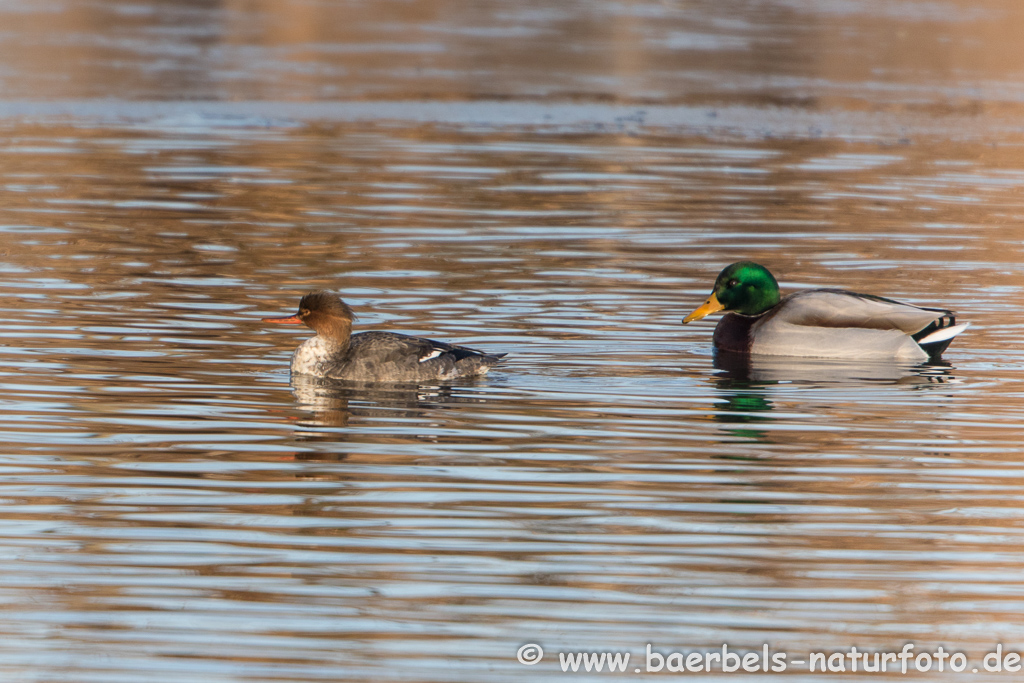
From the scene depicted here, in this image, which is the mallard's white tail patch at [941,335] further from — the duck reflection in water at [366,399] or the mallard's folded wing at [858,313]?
the duck reflection in water at [366,399]

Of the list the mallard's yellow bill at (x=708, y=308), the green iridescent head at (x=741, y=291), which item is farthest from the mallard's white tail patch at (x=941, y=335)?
the mallard's yellow bill at (x=708, y=308)

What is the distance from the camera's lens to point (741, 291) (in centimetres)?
1225

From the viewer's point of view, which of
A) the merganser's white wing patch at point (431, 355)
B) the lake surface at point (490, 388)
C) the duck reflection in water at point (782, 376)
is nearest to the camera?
the lake surface at point (490, 388)

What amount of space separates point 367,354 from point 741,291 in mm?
2976

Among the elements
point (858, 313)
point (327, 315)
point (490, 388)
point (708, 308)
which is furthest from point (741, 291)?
point (327, 315)

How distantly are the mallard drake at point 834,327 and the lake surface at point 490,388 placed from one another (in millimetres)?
296

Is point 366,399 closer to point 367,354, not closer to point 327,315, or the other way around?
point 367,354

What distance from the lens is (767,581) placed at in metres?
6.63

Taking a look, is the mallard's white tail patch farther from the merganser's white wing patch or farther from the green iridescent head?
the merganser's white wing patch

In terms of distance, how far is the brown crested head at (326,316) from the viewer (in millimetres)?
10828

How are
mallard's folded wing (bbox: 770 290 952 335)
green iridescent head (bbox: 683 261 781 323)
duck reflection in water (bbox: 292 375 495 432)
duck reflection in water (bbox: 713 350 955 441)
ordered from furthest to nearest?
green iridescent head (bbox: 683 261 781 323)
mallard's folded wing (bbox: 770 290 952 335)
duck reflection in water (bbox: 713 350 955 441)
duck reflection in water (bbox: 292 375 495 432)

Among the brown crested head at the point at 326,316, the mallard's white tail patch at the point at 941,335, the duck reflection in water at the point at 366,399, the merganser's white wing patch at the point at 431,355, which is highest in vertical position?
the brown crested head at the point at 326,316

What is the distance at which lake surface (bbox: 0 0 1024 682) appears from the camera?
629 cm

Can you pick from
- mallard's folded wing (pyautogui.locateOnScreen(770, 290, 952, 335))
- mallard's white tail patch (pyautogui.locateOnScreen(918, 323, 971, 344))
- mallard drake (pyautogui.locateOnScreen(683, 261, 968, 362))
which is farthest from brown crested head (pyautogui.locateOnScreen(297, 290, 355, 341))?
mallard's white tail patch (pyautogui.locateOnScreen(918, 323, 971, 344))
